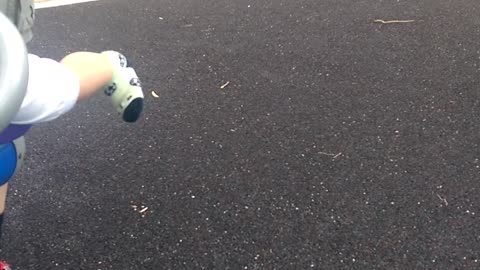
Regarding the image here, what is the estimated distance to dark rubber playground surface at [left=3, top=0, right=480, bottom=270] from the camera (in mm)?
1266

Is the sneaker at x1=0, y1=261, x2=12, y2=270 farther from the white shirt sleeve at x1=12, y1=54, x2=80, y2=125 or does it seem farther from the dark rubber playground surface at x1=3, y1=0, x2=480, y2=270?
the white shirt sleeve at x1=12, y1=54, x2=80, y2=125

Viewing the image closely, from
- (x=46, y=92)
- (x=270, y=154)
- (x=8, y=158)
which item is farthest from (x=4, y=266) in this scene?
(x=270, y=154)

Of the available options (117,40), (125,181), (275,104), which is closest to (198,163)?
(125,181)

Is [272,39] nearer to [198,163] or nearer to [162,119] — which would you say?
[162,119]

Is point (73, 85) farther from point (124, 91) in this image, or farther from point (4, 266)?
point (4, 266)

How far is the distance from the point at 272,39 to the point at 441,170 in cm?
→ 76

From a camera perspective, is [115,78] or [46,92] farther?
[115,78]

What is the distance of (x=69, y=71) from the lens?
1.10 metres

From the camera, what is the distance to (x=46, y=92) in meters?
1.00

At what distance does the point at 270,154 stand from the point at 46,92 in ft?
2.02

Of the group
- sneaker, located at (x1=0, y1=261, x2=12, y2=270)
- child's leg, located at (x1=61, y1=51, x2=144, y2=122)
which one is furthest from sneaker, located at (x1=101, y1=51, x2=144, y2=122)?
sneaker, located at (x1=0, y1=261, x2=12, y2=270)

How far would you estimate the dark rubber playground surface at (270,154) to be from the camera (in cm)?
127

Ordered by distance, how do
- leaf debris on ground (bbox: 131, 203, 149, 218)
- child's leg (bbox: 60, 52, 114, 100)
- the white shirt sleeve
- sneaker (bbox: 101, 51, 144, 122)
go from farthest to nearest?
leaf debris on ground (bbox: 131, 203, 149, 218) < sneaker (bbox: 101, 51, 144, 122) < child's leg (bbox: 60, 52, 114, 100) < the white shirt sleeve

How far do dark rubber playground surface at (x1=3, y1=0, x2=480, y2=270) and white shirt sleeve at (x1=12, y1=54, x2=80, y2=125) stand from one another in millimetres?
338
